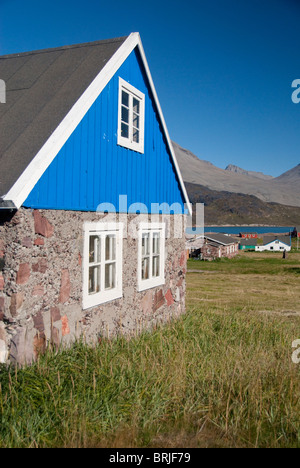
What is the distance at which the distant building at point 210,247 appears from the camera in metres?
46.7

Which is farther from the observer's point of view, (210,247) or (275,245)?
(275,245)

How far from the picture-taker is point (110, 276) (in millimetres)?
7711

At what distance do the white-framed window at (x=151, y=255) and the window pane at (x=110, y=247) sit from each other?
92 cm

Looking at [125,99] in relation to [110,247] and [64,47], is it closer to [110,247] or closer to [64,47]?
[64,47]

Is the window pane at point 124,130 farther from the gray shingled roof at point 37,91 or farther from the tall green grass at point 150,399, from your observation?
the tall green grass at point 150,399

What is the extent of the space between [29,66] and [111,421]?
22.5ft

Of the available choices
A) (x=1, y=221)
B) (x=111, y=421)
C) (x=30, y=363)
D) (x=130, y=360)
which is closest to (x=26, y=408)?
(x=111, y=421)

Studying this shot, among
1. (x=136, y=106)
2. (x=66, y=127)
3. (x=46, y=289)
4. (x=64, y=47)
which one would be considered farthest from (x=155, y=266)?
(x=64, y=47)

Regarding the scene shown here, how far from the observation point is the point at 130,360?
604 centimetres

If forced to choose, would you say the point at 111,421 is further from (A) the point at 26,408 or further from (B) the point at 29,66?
(B) the point at 29,66

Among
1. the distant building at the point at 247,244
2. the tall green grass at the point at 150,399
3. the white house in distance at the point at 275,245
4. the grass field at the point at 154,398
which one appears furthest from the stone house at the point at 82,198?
the distant building at the point at 247,244

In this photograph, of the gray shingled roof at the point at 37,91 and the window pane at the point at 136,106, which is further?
the window pane at the point at 136,106

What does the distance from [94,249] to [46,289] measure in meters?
1.44

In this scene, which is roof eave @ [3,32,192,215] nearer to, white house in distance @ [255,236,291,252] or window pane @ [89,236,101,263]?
window pane @ [89,236,101,263]
